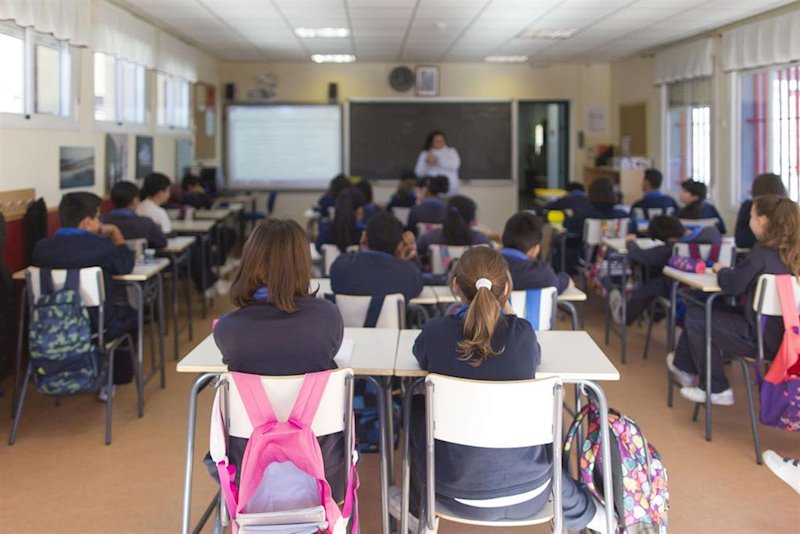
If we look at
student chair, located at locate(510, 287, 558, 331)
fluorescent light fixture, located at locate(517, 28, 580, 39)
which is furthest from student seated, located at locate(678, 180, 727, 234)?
student chair, located at locate(510, 287, 558, 331)

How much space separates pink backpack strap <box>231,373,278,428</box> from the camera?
2264mm

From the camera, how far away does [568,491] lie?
8.02 ft

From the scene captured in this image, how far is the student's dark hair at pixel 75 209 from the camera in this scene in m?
4.27

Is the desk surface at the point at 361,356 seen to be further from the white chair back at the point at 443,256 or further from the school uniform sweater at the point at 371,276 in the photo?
the white chair back at the point at 443,256

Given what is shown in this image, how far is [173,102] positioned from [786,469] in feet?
24.6

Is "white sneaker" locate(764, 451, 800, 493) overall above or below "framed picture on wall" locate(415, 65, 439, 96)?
below

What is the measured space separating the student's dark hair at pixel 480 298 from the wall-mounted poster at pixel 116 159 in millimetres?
5082

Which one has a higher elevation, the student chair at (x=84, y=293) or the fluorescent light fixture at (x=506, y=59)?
the fluorescent light fixture at (x=506, y=59)

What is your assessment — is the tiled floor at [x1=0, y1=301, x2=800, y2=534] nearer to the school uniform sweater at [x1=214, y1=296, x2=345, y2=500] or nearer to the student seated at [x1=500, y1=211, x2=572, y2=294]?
the school uniform sweater at [x1=214, y1=296, x2=345, y2=500]

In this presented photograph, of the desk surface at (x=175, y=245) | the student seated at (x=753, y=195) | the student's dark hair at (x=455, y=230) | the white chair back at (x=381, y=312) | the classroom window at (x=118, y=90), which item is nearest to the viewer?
the white chair back at (x=381, y=312)

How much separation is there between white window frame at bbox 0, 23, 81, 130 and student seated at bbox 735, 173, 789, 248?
454cm

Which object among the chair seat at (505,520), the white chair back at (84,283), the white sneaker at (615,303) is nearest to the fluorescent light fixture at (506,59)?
the white sneaker at (615,303)

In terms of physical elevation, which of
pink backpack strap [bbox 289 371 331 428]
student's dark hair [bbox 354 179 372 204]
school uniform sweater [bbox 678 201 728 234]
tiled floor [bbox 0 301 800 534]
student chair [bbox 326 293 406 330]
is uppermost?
student's dark hair [bbox 354 179 372 204]

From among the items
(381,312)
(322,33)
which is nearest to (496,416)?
(381,312)
